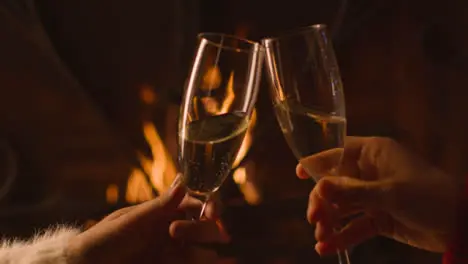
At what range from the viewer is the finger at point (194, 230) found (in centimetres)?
79

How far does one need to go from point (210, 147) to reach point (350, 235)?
243 millimetres

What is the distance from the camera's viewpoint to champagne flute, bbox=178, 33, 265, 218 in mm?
721

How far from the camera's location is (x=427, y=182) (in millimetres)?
837

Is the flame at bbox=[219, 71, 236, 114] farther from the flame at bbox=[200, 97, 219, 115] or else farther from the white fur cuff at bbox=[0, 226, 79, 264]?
the white fur cuff at bbox=[0, 226, 79, 264]

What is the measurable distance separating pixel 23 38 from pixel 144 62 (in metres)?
0.28

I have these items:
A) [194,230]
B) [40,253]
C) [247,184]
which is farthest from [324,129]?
[247,184]

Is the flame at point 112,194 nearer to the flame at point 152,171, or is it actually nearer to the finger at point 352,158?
the flame at point 152,171

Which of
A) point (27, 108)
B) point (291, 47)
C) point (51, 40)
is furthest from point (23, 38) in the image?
point (291, 47)

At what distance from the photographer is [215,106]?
2.37 feet

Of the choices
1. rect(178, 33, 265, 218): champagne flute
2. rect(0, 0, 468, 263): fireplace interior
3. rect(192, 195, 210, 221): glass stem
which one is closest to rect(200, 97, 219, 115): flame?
rect(178, 33, 265, 218): champagne flute

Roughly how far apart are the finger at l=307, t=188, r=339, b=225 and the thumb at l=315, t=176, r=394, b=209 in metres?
0.01

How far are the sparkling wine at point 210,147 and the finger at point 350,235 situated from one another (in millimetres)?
164

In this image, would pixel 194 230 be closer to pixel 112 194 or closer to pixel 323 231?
pixel 323 231

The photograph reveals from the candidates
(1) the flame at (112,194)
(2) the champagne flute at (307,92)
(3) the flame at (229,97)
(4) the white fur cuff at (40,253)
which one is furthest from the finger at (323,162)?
(1) the flame at (112,194)
